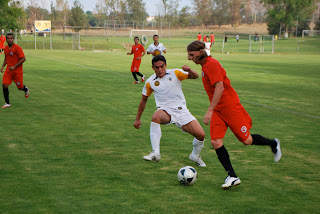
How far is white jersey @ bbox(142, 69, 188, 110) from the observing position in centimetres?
642

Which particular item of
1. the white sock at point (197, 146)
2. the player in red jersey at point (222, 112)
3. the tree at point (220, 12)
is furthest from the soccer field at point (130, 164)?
the tree at point (220, 12)

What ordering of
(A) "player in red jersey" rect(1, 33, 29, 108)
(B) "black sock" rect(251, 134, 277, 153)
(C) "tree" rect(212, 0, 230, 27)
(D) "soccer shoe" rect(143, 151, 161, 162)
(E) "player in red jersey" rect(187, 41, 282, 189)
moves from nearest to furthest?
(E) "player in red jersey" rect(187, 41, 282, 189) < (B) "black sock" rect(251, 134, 277, 153) < (D) "soccer shoe" rect(143, 151, 161, 162) < (A) "player in red jersey" rect(1, 33, 29, 108) < (C) "tree" rect(212, 0, 230, 27)

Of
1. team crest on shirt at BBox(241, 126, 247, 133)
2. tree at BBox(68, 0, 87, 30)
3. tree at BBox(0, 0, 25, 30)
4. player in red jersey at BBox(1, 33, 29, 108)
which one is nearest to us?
team crest on shirt at BBox(241, 126, 247, 133)

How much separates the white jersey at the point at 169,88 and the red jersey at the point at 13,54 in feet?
23.0

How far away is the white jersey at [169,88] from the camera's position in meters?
6.42

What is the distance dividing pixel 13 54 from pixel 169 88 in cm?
748

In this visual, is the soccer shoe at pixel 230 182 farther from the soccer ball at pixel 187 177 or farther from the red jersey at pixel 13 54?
the red jersey at pixel 13 54

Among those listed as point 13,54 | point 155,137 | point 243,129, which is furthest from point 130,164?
point 13,54

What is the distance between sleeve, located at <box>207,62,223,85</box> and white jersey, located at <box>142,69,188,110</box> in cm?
115

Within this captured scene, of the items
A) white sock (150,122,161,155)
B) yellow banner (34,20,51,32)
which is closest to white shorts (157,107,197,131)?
white sock (150,122,161,155)

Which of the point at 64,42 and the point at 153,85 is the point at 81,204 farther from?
the point at 64,42

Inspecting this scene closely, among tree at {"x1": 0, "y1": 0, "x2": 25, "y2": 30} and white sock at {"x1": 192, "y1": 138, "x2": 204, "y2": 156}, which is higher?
tree at {"x1": 0, "y1": 0, "x2": 25, "y2": 30}

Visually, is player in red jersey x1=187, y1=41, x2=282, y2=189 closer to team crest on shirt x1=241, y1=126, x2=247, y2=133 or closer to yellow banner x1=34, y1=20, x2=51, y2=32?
team crest on shirt x1=241, y1=126, x2=247, y2=133

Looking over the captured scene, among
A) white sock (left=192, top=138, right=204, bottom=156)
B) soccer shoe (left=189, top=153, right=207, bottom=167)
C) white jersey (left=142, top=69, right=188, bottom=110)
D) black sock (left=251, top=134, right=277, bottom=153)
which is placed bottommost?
soccer shoe (left=189, top=153, right=207, bottom=167)
